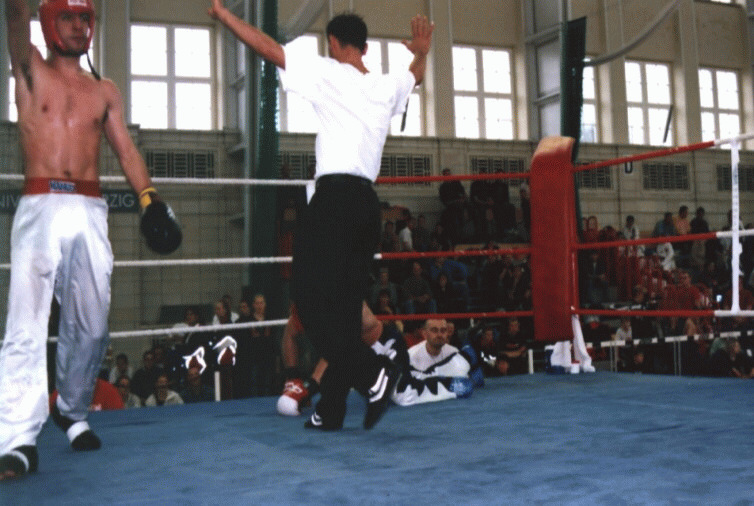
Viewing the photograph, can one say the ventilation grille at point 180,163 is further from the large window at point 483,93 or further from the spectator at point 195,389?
the spectator at point 195,389

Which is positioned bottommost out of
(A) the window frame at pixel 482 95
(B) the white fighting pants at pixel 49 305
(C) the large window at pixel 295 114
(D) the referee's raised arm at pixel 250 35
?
(B) the white fighting pants at pixel 49 305

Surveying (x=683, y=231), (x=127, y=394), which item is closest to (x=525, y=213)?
(x=683, y=231)

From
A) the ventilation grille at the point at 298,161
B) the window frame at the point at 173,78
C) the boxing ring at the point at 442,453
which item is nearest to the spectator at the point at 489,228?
the ventilation grille at the point at 298,161

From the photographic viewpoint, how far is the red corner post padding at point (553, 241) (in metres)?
3.58

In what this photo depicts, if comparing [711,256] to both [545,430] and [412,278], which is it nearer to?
[412,278]

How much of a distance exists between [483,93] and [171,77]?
13.3 ft

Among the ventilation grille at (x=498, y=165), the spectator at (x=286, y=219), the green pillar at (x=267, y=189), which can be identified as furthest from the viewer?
the ventilation grille at (x=498, y=165)

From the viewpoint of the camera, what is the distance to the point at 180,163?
9727 mm

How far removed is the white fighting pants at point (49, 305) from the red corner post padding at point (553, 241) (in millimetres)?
2006

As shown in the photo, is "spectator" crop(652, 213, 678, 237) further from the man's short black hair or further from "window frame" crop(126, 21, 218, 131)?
the man's short black hair

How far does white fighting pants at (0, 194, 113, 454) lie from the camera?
192 cm

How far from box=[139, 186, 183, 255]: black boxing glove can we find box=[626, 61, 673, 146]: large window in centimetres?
1085

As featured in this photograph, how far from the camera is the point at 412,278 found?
24.1ft

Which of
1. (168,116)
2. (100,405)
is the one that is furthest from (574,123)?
(100,405)
